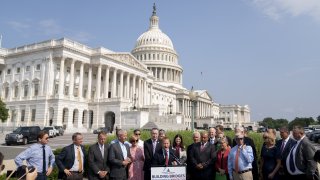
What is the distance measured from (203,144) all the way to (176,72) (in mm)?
115127

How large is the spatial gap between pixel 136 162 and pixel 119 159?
643 millimetres

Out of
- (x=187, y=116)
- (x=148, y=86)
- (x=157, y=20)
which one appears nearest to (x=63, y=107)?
(x=148, y=86)

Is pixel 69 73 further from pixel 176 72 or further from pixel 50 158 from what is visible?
pixel 176 72

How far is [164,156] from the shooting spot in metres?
9.48

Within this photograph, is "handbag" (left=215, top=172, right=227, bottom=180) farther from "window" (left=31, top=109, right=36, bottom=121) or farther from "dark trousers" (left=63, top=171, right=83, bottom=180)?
"window" (left=31, top=109, right=36, bottom=121)

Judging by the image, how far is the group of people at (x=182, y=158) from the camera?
8359mm

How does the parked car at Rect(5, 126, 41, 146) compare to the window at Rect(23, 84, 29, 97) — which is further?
the window at Rect(23, 84, 29, 97)

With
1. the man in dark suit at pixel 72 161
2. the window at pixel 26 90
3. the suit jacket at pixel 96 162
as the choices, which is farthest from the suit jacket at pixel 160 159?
the window at pixel 26 90

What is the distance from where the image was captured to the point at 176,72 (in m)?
124

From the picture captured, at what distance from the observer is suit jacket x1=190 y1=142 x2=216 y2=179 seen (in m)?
9.41

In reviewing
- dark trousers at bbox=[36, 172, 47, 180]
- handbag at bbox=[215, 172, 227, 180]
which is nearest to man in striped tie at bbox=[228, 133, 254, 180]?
handbag at bbox=[215, 172, 227, 180]

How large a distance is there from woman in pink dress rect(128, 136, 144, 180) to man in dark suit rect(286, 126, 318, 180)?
13.4 feet

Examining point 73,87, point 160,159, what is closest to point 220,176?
point 160,159

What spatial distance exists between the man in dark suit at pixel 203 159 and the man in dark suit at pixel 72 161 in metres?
3.17
